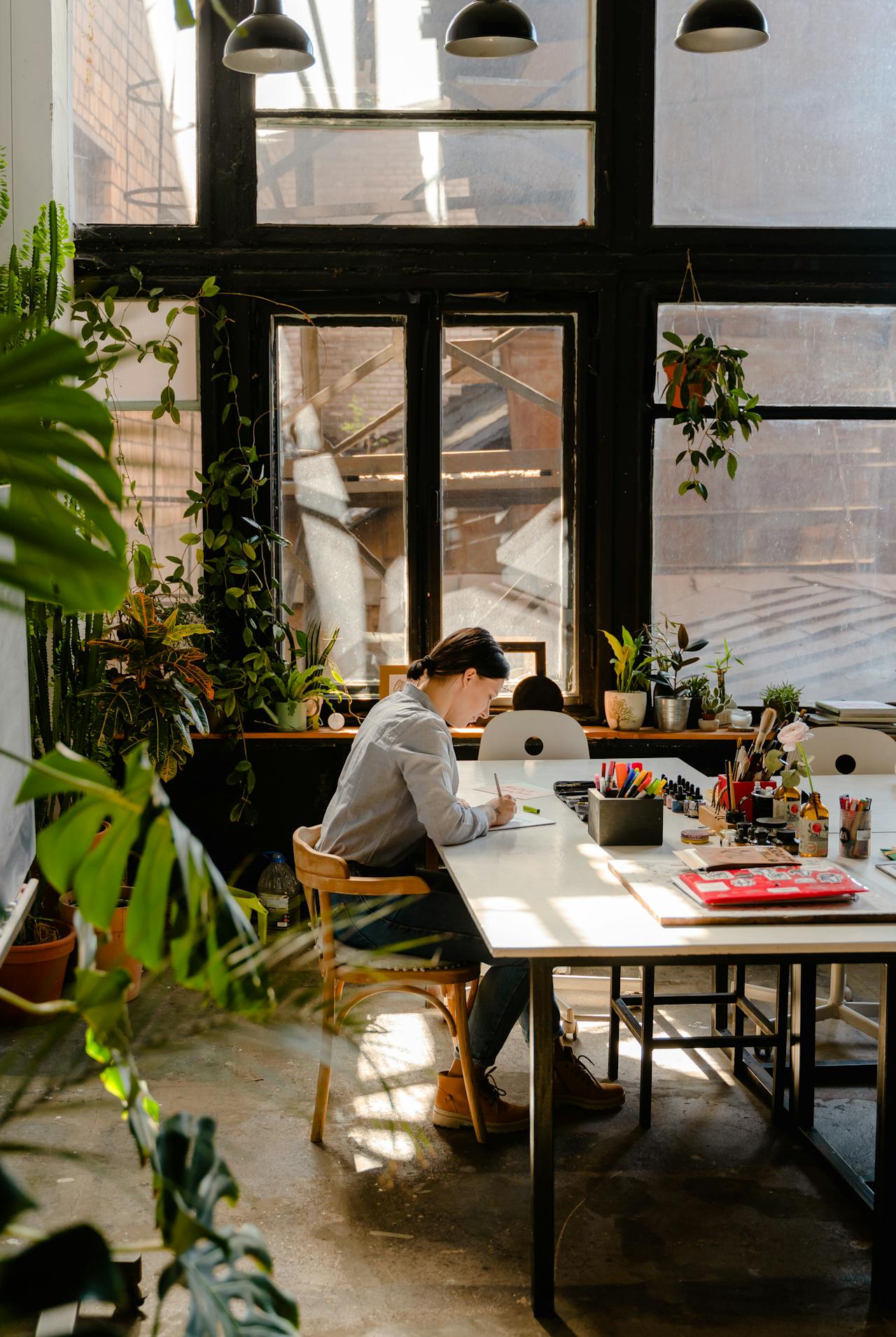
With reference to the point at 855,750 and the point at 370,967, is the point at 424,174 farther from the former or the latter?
the point at 370,967

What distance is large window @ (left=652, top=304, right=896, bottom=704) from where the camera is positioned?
5.61 metres

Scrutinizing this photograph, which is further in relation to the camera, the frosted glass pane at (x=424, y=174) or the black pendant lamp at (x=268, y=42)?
the frosted glass pane at (x=424, y=174)

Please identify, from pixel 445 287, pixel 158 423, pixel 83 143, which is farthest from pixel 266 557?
pixel 83 143

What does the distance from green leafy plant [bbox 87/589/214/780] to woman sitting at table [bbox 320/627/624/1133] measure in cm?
119

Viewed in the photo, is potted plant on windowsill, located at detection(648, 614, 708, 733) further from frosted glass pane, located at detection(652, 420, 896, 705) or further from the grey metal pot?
frosted glass pane, located at detection(652, 420, 896, 705)

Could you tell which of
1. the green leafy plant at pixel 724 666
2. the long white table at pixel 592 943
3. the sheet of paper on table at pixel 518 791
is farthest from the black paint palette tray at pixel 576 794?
the green leafy plant at pixel 724 666

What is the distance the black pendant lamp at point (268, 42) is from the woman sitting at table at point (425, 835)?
7.45 feet

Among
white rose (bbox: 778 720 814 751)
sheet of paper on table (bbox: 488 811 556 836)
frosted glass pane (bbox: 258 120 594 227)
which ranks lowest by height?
sheet of paper on table (bbox: 488 811 556 836)

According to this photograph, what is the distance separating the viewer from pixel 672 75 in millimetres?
5438

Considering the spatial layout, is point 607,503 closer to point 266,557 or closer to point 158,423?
point 266,557

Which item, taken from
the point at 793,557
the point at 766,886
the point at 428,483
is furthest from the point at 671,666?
the point at 766,886

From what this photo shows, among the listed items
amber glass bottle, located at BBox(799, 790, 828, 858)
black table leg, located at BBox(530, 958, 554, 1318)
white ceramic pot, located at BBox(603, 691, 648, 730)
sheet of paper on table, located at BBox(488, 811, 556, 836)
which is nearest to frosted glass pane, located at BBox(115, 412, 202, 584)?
white ceramic pot, located at BBox(603, 691, 648, 730)

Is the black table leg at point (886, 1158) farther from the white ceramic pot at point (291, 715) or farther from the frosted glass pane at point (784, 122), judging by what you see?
the frosted glass pane at point (784, 122)

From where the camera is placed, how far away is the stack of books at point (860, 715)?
17.2 ft
